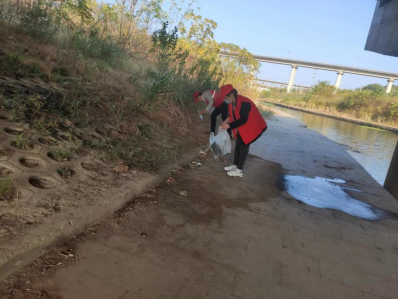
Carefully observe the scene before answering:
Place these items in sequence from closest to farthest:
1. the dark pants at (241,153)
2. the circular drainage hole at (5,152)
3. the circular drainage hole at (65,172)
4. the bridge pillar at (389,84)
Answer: the circular drainage hole at (5,152)
the circular drainage hole at (65,172)
the dark pants at (241,153)
the bridge pillar at (389,84)

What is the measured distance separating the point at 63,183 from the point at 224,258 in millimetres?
1725

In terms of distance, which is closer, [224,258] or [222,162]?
[224,258]

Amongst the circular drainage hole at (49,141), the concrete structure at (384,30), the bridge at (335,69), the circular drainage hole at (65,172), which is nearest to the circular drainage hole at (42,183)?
the circular drainage hole at (65,172)

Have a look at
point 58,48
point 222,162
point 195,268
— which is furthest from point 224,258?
point 58,48

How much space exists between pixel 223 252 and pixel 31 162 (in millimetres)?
2143

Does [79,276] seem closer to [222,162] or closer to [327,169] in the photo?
[222,162]

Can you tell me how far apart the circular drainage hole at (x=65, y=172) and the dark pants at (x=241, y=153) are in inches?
112

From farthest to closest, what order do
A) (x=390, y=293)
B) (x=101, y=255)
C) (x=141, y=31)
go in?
(x=141, y=31) → (x=390, y=293) → (x=101, y=255)

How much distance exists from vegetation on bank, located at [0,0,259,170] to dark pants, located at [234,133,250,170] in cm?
108

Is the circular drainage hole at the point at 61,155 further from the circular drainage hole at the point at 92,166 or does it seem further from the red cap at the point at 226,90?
the red cap at the point at 226,90

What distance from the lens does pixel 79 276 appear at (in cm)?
226

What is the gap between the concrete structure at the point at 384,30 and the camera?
7848 mm

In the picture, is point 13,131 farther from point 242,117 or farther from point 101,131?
point 242,117

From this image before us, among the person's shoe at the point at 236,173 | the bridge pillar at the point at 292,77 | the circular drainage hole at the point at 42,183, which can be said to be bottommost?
the person's shoe at the point at 236,173
